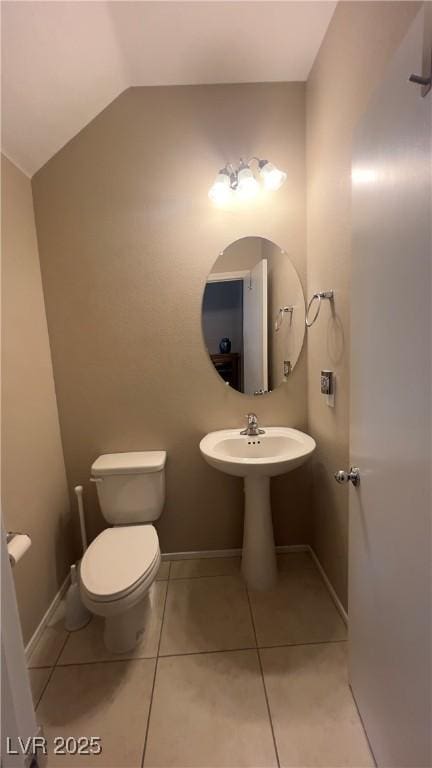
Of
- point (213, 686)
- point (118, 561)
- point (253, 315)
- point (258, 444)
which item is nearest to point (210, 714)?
point (213, 686)

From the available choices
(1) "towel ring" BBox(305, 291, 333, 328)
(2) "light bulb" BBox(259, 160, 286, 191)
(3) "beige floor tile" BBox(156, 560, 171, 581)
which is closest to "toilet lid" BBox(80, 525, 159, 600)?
(3) "beige floor tile" BBox(156, 560, 171, 581)

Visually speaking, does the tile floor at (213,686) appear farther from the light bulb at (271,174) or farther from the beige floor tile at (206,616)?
the light bulb at (271,174)

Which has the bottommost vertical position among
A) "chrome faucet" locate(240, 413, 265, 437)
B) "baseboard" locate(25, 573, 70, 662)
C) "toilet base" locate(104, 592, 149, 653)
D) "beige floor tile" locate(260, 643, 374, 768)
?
"beige floor tile" locate(260, 643, 374, 768)

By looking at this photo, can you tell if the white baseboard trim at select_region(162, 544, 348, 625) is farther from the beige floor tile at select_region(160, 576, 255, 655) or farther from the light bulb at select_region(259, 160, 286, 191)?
the light bulb at select_region(259, 160, 286, 191)

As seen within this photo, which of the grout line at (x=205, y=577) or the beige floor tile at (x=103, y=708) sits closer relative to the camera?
the beige floor tile at (x=103, y=708)

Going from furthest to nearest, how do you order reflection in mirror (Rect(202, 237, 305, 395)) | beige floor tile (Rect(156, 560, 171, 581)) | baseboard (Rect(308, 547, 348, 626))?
1. beige floor tile (Rect(156, 560, 171, 581))
2. reflection in mirror (Rect(202, 237, 305, 395))
3. baseboard (Rect(308, 547, 348, 626))

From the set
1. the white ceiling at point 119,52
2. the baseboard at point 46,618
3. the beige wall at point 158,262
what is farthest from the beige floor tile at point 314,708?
the white ceiling at point 119,52

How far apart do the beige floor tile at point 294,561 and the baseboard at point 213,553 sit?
0.09 ft

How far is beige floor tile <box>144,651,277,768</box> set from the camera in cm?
101

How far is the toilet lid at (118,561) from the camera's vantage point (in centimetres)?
119

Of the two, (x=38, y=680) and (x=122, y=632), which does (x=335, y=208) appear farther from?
(x=38, y=680)

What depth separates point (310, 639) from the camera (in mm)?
1391

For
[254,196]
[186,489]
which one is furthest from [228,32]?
[186,489]

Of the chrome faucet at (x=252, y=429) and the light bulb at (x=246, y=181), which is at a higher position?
the light bulb at (x=246, y=181)
